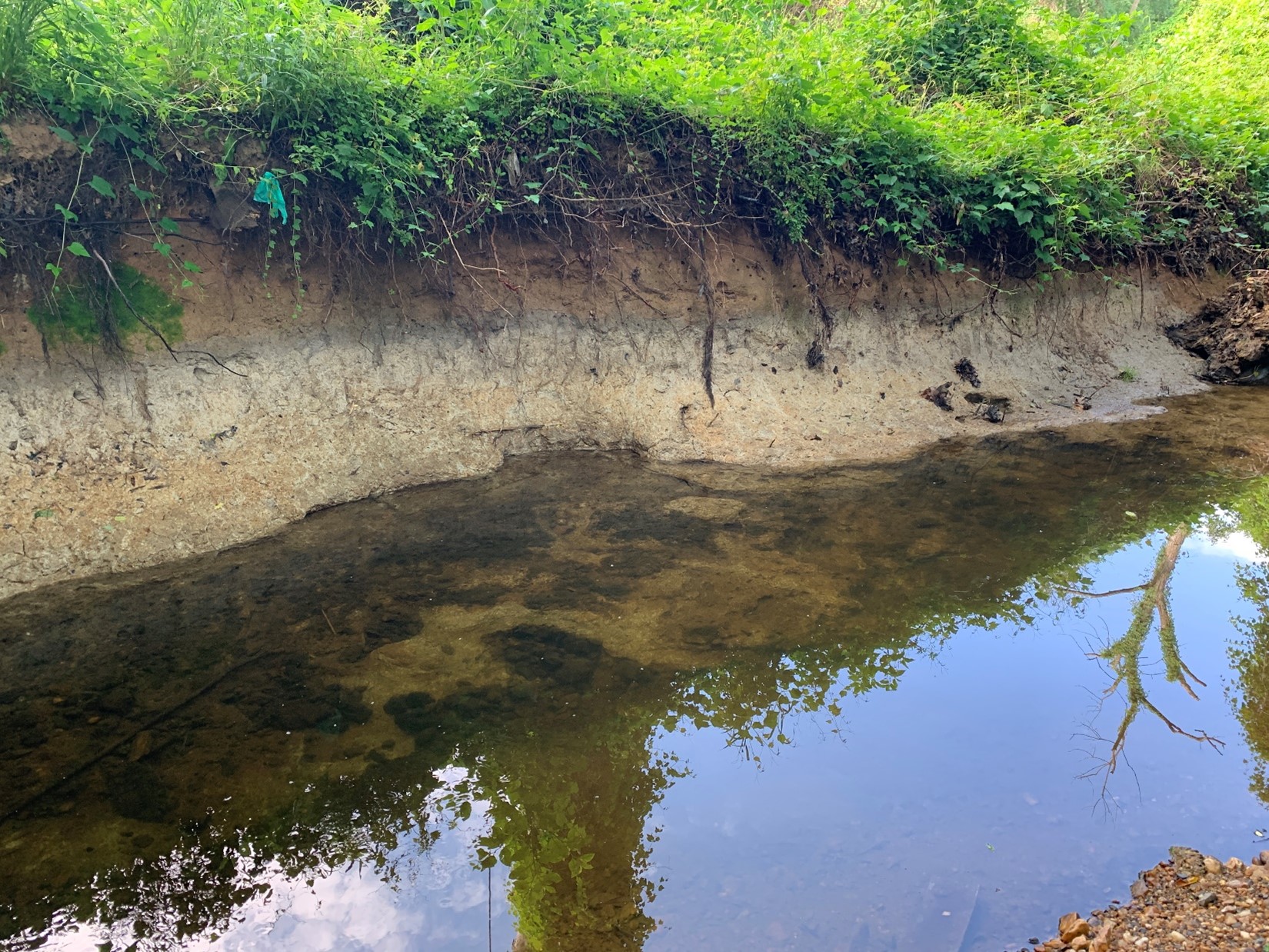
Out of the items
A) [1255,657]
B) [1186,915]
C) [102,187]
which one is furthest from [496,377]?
[1186,915]

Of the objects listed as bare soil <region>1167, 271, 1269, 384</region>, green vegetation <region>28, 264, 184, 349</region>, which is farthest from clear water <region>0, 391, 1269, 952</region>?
bare soil <region>1167, 271, 1269, 384</region>

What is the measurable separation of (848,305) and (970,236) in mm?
1476

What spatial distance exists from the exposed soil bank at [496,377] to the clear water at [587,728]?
1.58 feet

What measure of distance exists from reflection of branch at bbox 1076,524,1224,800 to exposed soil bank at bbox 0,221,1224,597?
2483 mm

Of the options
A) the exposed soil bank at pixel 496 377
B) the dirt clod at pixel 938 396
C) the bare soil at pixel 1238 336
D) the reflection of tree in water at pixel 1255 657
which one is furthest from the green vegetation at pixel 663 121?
the reflection of tree in water at pixel 1255 657

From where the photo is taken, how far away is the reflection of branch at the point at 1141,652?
10.6 ft

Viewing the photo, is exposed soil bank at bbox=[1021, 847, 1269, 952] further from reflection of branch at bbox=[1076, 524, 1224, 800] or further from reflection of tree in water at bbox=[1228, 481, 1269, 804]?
reflection of tree in water at bbox=[1228, 481, 1269, 804]

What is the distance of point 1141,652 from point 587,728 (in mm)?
2711

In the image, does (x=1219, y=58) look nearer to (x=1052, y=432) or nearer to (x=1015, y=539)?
(x=1052, y=432)

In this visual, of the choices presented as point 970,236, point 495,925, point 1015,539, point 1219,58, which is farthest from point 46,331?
point 1219,58

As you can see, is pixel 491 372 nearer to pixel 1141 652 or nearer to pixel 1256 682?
pixel 1141 652

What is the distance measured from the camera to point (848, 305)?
7461 mm

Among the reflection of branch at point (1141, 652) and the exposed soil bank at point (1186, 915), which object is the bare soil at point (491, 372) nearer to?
the reflection of branch at point (1141, 652)

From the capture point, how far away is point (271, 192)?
511 centimetres
